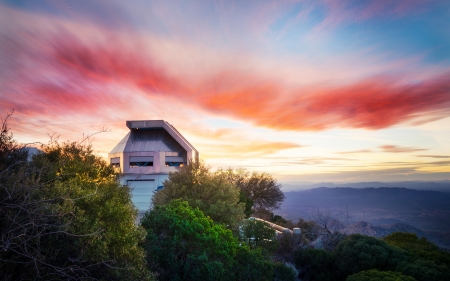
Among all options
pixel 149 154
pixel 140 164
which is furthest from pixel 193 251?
pixel 140 164

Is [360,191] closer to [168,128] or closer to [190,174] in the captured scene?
[168,128]

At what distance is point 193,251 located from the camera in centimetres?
1566

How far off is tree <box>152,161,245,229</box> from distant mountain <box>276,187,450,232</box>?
27036 mm

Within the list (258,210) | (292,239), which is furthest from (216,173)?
(258,210)

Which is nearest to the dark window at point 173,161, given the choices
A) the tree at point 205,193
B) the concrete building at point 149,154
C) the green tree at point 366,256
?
the concrete building at point 149,154

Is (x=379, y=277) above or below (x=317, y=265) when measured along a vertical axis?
above

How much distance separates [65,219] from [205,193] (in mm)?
17163

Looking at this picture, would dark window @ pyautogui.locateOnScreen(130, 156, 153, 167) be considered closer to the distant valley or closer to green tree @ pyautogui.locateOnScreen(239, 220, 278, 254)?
green tree @ pyautogui.locateOnScreen(239, 220, 278, 254)

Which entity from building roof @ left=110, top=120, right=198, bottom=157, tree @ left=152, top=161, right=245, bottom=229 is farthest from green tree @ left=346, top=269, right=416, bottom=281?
building roof @ left=110, top=120, right=198, bottom=157

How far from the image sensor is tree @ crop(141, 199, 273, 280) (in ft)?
47.4

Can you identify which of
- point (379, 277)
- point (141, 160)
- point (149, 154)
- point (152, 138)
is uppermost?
point (152, 138)

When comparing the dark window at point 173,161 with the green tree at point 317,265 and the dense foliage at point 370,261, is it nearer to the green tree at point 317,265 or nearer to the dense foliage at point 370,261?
the dense foliage at point 370,261

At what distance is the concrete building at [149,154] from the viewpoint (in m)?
37.8

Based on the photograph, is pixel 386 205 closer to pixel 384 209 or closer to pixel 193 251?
pixel 384 209
